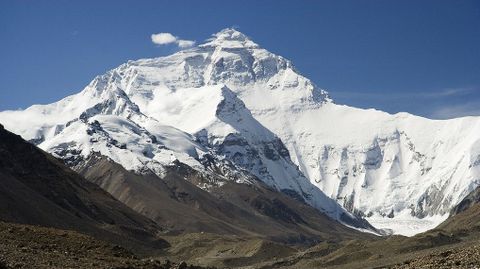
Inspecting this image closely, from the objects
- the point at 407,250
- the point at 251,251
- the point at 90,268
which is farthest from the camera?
the point at 251,251

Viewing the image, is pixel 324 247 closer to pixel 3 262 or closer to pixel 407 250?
pixel 407 250

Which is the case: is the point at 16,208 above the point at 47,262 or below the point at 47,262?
above

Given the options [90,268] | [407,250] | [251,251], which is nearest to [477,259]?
[90,268]

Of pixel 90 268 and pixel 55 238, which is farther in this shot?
pixel 55 238

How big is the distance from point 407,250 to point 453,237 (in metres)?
22.2

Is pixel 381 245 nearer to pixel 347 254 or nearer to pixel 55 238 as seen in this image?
pixel 347 254

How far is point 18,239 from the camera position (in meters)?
69.6

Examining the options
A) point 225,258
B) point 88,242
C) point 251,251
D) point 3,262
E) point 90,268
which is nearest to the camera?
point 3,262

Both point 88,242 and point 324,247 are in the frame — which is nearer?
point 88,242

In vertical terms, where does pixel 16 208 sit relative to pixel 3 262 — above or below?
above

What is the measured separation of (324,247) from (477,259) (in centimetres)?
13213

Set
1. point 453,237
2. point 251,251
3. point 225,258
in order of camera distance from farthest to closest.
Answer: point 251,251, point 225,258, point 453,237

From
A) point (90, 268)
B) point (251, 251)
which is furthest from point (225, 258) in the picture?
point (90, 268)

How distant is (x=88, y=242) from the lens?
75125 millimetres
